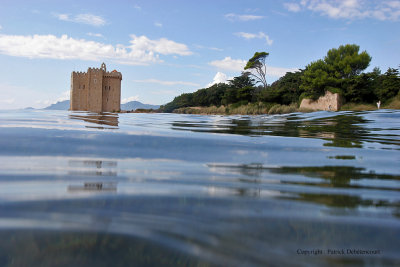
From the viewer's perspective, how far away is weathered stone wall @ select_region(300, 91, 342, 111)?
22.2m

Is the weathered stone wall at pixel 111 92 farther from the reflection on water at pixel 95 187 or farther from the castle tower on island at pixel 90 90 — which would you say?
the reflection on water at pixel 95 187

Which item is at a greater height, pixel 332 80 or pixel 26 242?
pixel 332 80

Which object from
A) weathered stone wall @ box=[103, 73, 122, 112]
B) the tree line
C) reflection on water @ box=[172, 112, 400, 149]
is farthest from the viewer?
weathered stone wall @ box=[103, 73, 122, 112]

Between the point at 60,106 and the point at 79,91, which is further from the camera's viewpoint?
the point at 60,106

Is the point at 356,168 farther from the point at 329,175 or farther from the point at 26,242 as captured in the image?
the point at 26,242

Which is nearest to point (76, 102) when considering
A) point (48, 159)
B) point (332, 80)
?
point (332, 80)

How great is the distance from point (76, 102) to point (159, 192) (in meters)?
43.0

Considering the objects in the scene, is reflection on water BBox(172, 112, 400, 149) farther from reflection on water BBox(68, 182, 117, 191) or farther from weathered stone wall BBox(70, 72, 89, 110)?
weathered stone wall BBox(70, 72, 89, 110)

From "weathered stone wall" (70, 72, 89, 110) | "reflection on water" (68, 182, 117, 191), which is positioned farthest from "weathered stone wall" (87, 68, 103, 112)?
"reflection on water" (68, 182, 117, 191)

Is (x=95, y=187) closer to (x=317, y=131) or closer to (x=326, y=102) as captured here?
(x=317, y=131)

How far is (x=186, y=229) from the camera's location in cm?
73

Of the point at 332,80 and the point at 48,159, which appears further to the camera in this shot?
the point at 332,80

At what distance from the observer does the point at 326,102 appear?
23.3m

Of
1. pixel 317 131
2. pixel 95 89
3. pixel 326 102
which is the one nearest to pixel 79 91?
pixel 95 89
